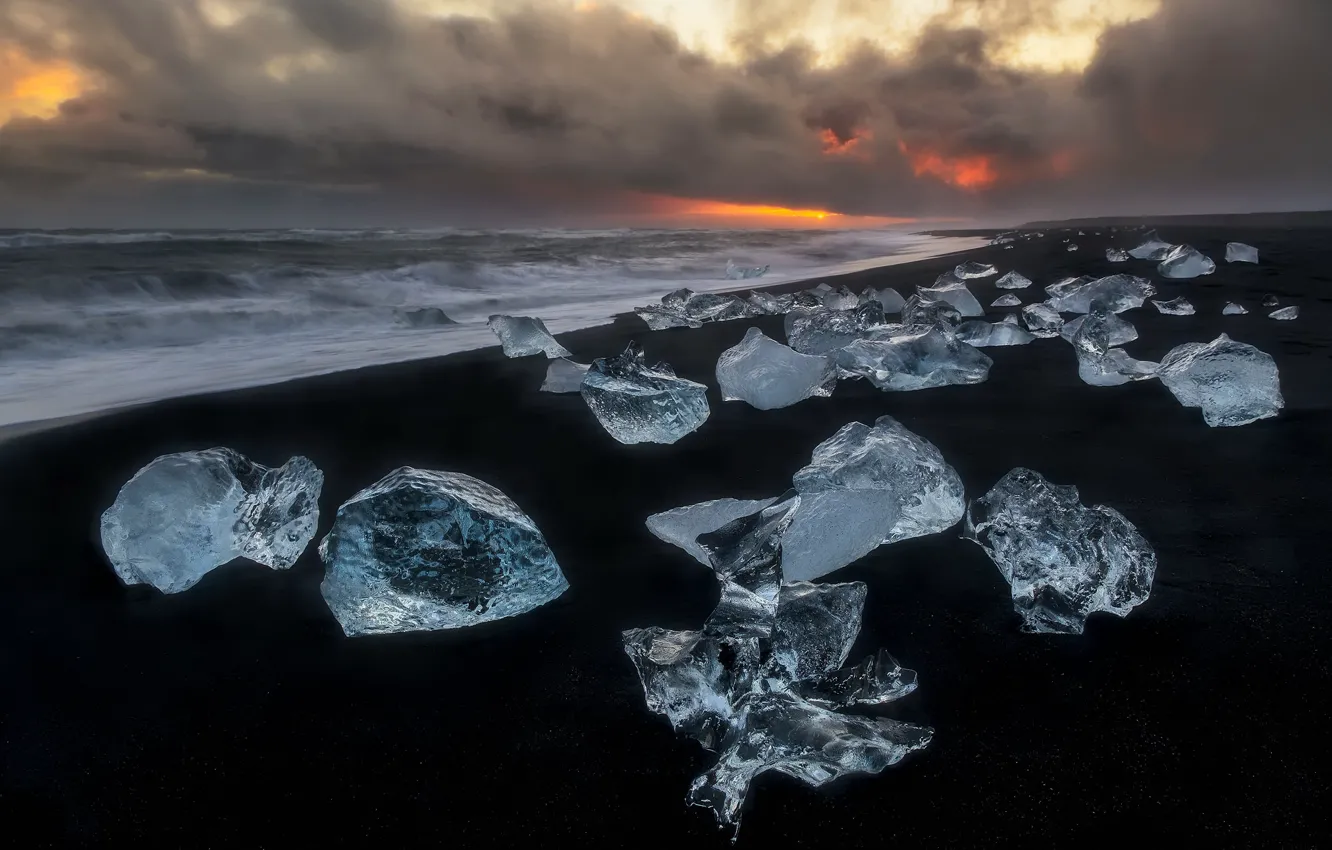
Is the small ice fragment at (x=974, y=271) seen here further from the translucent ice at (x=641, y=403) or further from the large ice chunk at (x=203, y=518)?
the large ice chunk at (x=203, y=518)

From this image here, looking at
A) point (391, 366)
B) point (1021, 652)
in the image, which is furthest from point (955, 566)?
point (391, 366)

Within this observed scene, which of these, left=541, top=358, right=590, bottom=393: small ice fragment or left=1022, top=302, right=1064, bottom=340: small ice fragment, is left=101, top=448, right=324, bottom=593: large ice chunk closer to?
left=541, top=358, right=590, bottom=393: small ice fragment

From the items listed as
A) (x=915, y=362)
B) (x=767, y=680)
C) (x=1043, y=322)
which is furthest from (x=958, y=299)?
(x=767, y=680)

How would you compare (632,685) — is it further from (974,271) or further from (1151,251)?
(1151,251)

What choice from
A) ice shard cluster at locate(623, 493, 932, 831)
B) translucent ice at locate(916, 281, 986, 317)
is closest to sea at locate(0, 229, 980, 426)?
translucent ice at locate(916, 281, 986, 317)

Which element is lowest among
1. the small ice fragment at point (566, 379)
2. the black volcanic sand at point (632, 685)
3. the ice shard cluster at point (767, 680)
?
the black volcanic sand at point (632, 685)

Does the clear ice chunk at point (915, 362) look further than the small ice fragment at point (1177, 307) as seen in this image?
No

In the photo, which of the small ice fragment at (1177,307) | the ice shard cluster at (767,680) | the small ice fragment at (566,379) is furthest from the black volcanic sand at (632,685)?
the small ice fragment at (1177,307)

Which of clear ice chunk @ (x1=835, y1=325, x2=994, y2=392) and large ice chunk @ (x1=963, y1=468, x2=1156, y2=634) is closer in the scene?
large ice chunk @ (x1=963, y1=468, x2=1156, y2=634)
